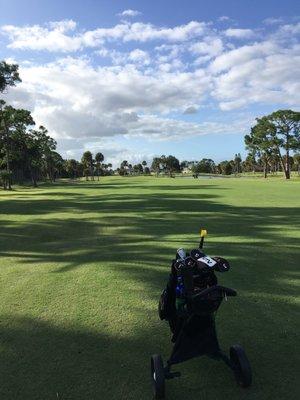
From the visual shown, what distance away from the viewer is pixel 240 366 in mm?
3768

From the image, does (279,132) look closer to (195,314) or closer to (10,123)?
(10,123)

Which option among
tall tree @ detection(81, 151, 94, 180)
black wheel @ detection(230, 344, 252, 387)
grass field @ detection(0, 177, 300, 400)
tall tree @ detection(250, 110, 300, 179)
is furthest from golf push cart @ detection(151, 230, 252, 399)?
tall tree @ detection(81, 151, 94, 180)

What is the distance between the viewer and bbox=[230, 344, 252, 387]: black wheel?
3729 millimetres

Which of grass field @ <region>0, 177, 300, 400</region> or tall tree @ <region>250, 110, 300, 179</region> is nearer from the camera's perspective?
grass field @ <region>0, 177, 300, 400</region>

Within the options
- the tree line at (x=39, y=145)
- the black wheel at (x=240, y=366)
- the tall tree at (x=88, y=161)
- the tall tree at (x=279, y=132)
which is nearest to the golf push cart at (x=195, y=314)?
the black wheel at (x=240, y=366)

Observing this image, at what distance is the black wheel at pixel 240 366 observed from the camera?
373 cm

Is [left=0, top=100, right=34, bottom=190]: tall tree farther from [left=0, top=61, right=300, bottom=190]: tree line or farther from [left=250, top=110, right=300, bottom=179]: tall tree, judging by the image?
[left=250, top=110, right=300, bottom=179]: tall tree

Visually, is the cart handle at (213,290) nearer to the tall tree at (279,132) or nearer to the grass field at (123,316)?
the grass field at (123,316)

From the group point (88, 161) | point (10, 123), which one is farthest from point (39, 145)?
point (88, 161)

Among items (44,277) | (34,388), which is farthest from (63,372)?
(44,277)

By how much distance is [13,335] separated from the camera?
4973 mm

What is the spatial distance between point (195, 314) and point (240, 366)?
609mm

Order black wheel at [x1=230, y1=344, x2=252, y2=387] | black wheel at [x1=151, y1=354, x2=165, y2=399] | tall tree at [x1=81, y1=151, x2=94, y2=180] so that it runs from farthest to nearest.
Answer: tall tree at [x1=81, y1=151, x2=94, y2=180] < black wheel at [x1=230, y1=344, x2=252, y2=387] < black wheel at [x1=151, y1=354, x2=165, y2=399]

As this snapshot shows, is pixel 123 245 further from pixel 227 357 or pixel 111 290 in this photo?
pixel 227 357
